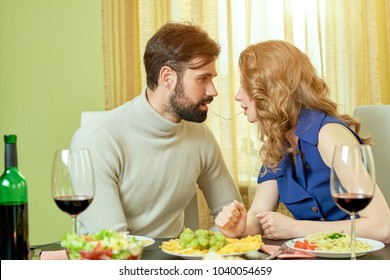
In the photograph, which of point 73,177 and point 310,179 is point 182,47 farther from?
point 73,177

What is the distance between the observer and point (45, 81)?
3.86m

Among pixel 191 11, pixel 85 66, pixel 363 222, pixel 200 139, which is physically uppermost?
pixel 191 11

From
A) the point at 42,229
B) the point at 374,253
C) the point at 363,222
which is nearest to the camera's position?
the point at 374,253

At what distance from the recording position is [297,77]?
2242 mm

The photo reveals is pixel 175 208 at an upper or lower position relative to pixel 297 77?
lower

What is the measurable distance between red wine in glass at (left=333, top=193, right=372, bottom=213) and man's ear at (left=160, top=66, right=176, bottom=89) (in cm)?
140

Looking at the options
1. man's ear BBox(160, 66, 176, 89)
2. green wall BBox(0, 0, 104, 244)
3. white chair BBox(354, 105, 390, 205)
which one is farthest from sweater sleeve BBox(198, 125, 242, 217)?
green wall BBox(0, 0, 104, 244)

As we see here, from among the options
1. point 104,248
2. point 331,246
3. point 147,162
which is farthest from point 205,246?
point 147,162

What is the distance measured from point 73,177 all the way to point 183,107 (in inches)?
49.8

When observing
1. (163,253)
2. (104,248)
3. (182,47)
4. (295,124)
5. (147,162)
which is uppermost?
(182,47)

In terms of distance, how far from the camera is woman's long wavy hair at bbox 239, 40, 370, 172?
224cm
